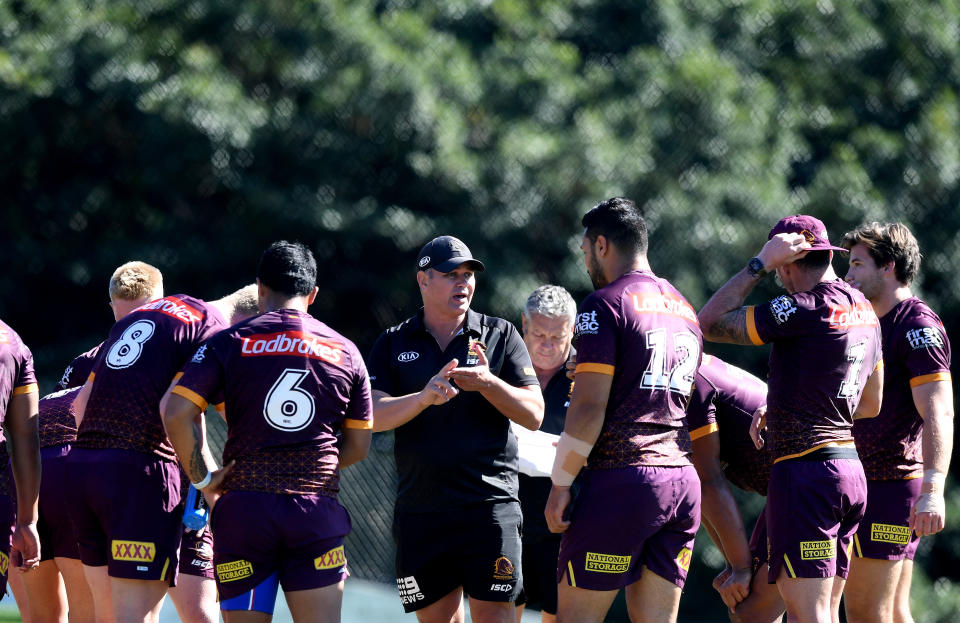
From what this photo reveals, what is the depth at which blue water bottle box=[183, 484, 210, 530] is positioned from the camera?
4.98 metres

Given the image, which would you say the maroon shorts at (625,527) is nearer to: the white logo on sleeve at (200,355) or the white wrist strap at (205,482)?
the white wrist strap at (205,482)

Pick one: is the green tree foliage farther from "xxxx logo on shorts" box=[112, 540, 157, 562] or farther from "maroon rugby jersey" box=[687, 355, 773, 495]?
"xxxx logo on shorts" box=[112, 540, 157, 562]

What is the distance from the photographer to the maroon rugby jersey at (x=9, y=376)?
484 cm

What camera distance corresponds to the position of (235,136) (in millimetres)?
13016

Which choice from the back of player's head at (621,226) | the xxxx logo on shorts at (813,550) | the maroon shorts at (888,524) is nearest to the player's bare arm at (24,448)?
the back of player's head at (621,226)

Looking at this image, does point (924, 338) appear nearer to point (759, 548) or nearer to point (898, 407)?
point (898, 407)

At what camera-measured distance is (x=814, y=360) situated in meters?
4.87

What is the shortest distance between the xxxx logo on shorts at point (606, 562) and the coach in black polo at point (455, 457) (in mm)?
734

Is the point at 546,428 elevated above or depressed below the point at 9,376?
below

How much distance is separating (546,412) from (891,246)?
186 cm

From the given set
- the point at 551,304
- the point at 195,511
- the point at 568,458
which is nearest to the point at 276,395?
the point at 195,511

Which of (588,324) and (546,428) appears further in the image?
(546,428)

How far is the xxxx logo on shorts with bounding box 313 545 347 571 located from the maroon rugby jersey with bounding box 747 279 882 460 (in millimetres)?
1890

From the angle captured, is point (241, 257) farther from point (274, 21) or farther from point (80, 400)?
point (80, 400)
